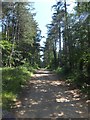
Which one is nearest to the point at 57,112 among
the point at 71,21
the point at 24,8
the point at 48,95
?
the point at 48,95

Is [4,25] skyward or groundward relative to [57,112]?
skyward

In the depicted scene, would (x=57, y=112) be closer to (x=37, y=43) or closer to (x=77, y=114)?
(x=77, y=114)

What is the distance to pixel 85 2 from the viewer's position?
16.8 m

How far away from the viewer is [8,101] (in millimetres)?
10766

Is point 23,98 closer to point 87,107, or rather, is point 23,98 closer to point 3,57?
point 87,107

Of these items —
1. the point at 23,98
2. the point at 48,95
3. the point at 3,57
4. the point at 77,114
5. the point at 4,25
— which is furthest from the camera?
the point at 4,25

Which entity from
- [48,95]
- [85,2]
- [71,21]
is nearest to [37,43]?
[71,21]

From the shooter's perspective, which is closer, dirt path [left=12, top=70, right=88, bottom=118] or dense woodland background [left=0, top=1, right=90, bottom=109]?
dirt path [left=12, top=70, right=88, bottom=118]

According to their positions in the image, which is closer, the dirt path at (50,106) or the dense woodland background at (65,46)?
the dirt path at (50,106)

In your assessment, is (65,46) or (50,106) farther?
(65,46)

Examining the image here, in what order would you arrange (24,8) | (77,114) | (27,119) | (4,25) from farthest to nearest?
1. (4,25)
2. (24,8)
3. (77,114)
4. (27,119)

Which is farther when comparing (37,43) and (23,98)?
(37,43)

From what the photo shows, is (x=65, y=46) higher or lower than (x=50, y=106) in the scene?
higher

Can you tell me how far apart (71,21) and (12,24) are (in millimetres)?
16622
